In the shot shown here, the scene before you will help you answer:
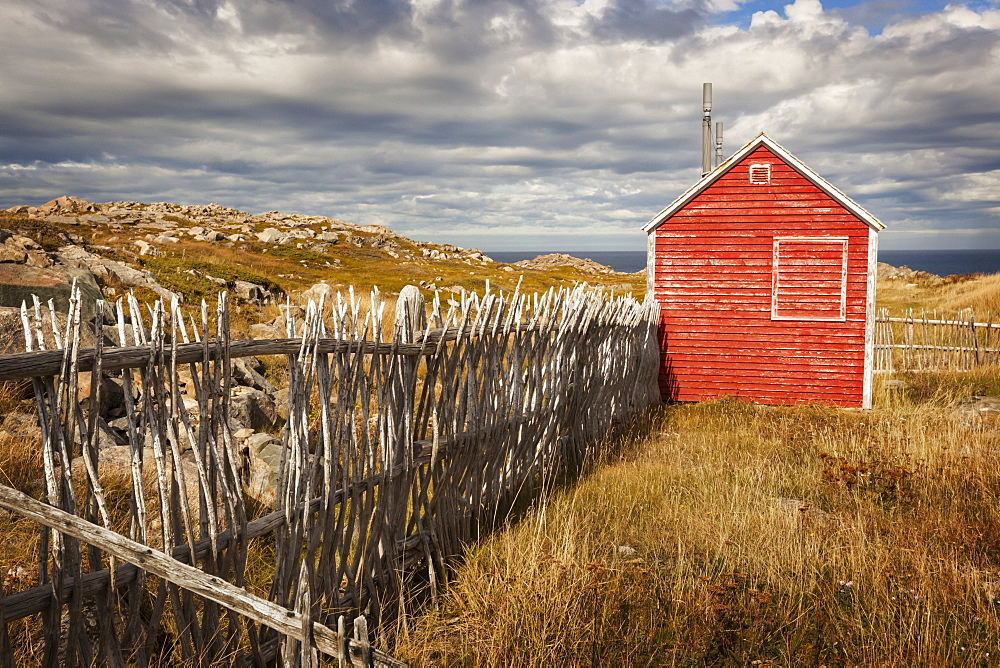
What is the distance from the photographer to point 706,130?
14.1 m

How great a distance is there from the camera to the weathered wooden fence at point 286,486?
6.95ft

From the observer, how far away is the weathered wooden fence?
2.12m

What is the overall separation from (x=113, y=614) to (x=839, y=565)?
413cm

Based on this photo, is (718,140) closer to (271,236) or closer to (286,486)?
(286,486)

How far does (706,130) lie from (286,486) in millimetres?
13440

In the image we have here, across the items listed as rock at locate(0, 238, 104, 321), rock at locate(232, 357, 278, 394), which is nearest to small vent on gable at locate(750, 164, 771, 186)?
rock at locate(232, 357, 278, 394)

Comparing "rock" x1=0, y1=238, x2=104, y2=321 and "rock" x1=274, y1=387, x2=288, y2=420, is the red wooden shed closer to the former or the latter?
"rock" x1=274, y1=387, x2=288, y2=420

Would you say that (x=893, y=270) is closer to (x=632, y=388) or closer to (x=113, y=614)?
(x=632, y=388)

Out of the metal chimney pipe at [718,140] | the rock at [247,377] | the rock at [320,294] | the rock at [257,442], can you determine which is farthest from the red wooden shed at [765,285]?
the rock at [257,442]

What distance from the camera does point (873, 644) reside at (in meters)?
3.21

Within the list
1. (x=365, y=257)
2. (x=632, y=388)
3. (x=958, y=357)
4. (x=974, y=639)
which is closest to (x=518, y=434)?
(x=974, y=639)

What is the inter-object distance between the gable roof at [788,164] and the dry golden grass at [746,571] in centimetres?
564

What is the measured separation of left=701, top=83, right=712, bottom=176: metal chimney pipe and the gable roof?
1.88m

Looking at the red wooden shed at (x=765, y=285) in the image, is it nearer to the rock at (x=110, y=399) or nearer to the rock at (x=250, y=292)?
the rock at (x=110, y=399)
